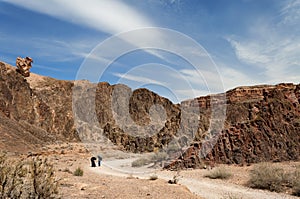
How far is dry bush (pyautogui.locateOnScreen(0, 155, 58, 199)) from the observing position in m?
5.19

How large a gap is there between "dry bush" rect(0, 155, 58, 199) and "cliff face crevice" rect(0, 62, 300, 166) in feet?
34.8

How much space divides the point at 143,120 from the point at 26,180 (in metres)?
55.2

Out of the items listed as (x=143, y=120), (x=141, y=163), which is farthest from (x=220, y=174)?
(x=143, y=120)

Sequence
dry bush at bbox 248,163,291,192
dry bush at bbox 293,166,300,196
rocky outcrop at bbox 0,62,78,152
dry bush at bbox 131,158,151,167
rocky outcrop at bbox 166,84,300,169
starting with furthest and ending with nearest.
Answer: rocky outcrop at bbox 0,62,78,152
dry bush at bbox 131,158,151,167
rocky outcrop at bbox 166,84,300,169
dry bush at bbox 248,163,291,192
dry bush at bbox 293,166,300,196

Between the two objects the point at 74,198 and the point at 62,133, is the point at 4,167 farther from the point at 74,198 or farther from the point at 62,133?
the point at 62,133

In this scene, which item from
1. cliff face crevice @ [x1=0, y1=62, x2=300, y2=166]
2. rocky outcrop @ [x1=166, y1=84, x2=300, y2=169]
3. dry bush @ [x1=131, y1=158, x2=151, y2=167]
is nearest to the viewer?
rocky outcrop @ [x1=166, y1=84, x2=300, y2=169]

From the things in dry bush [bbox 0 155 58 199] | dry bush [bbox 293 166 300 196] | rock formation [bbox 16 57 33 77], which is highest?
rock formation [bbox 16 57 33 77]

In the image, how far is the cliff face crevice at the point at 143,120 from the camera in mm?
15188

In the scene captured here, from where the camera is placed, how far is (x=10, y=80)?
44.8 meters

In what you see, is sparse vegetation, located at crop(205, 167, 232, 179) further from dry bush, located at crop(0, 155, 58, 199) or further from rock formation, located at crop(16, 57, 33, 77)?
rock formation, located at crop(16, 57, 33, 77)

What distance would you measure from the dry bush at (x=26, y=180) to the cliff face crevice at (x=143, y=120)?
1062 cm

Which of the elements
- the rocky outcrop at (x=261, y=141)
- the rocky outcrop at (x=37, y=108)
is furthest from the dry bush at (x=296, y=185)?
the rocky outcrop at (x=37, y=108)

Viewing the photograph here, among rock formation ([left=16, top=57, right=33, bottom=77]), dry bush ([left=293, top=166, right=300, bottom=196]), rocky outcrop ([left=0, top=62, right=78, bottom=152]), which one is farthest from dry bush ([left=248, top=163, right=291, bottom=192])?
rock formation ([left=16, top=57, right=33, bottom=77])

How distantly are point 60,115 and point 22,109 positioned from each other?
8.25 meters
